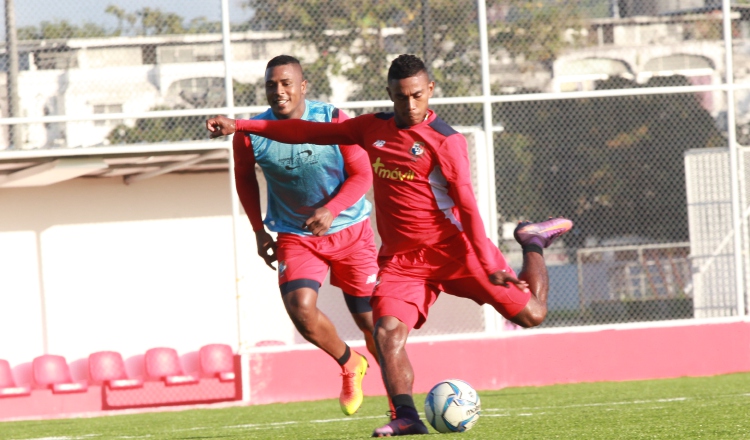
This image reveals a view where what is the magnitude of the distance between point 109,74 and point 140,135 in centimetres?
72

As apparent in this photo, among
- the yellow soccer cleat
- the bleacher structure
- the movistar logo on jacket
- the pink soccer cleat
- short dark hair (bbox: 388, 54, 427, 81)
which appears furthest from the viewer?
the bleacher structure

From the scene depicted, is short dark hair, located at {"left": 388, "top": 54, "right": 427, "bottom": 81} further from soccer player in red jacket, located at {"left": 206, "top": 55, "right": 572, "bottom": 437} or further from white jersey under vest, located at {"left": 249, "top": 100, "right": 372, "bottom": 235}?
white jersey under vest, located at {"left": 249, "top": 100, "right": 372, "bottom": 235}

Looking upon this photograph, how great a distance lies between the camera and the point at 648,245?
41.1 ft

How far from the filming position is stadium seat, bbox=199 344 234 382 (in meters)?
13.4

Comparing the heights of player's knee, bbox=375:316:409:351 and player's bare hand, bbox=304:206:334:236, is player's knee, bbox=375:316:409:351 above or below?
below

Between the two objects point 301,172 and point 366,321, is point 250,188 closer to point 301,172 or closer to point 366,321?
Result: point 301,172

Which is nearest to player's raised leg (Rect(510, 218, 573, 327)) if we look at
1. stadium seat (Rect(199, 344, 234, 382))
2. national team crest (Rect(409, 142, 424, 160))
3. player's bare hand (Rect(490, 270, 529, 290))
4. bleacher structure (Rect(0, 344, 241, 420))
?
player's bare hand (Rect(490, 270, 529, 290))

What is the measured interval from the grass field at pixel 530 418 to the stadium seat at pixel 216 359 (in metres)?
2.20

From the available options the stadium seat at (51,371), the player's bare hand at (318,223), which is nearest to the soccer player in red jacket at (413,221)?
the player's bare hand at (318,223)

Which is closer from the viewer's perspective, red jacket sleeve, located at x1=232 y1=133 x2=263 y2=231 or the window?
red jacket sleeve, located at x1=232 y1=133 x2=263 y2=231

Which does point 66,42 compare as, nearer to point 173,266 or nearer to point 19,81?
point 19,81

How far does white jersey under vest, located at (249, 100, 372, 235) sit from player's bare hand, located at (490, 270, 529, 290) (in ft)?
5.47

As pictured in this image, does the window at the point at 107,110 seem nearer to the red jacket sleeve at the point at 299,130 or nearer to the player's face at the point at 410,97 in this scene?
the red jacket sleeve at the point at 299,130

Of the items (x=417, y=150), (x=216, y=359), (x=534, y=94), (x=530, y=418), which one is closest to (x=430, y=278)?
(x=417, y=150)
